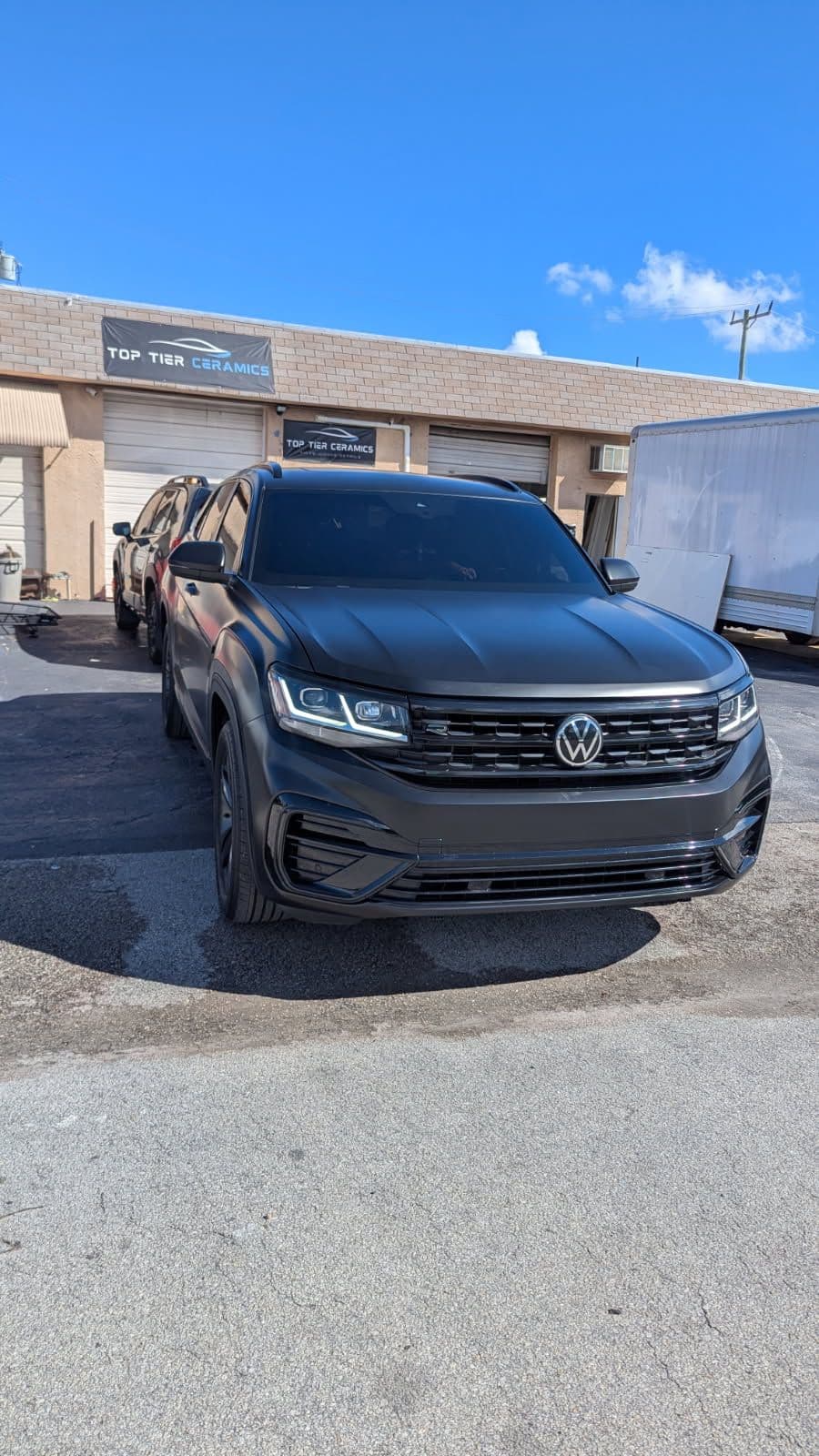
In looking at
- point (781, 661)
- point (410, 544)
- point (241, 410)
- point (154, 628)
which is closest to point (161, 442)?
point (241, 410)

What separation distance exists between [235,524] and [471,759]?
7.96 feet

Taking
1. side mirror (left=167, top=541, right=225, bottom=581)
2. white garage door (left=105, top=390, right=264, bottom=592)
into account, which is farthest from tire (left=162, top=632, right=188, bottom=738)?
white garage door (left=105, top=390, right=264, bottom=592)

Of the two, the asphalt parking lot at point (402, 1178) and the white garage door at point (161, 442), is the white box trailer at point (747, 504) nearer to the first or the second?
the white garage door at point (161, 442)

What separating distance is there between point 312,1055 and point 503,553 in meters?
2.59

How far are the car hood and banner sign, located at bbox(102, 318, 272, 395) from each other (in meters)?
14.8

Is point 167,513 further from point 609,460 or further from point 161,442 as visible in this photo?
point 609,460

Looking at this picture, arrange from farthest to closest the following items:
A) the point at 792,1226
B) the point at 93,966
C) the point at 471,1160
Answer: the point at 93,966, the point at 471,1160, the point at 792,1226

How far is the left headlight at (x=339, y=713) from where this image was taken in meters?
3.20

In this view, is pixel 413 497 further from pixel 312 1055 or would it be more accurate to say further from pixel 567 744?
pixel 312 1055

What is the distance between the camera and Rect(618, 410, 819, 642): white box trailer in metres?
12.7

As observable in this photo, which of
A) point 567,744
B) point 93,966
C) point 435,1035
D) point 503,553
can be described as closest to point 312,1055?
point 435,1035

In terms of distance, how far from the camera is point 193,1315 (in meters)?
2.06

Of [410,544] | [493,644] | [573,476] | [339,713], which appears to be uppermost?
[573,476]

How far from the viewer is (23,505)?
17.7 meters
